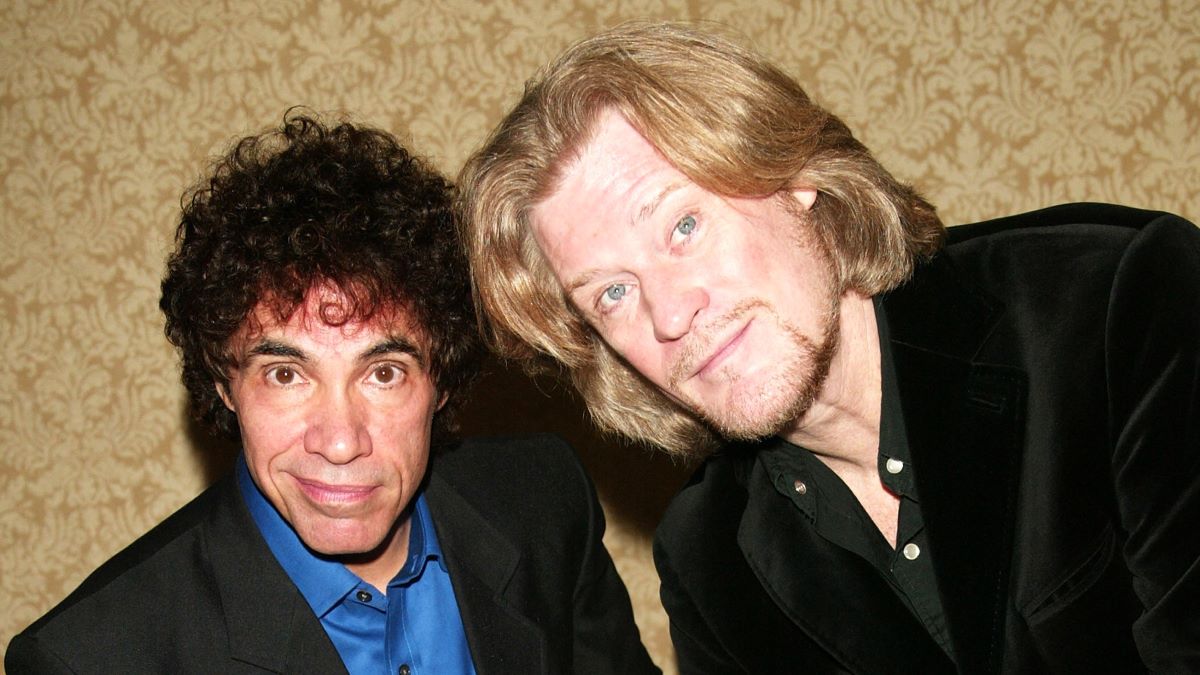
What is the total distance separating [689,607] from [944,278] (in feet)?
2.80

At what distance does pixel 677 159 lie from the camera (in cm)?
198

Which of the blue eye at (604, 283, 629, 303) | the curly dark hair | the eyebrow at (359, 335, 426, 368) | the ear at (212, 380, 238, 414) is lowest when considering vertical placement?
the blue eye at (604, 283, 629, 303)

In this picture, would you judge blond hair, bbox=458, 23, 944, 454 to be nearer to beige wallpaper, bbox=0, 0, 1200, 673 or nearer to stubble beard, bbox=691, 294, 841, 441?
stubble beard, bbox=691, 294, 841, 441

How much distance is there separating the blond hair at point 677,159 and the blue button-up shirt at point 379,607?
21.4 inches

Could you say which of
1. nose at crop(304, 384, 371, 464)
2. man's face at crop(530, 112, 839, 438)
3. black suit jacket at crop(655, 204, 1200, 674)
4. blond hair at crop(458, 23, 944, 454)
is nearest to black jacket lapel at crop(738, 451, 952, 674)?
black suit jacket at crop(655, 204, 1200, 674)

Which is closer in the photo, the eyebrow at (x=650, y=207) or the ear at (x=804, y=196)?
the eyebrow at (x=650, y=207)

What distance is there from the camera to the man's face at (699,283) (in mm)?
1934

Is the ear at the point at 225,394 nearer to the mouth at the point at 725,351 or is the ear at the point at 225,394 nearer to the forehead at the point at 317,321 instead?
the forehead at the point at 317,321

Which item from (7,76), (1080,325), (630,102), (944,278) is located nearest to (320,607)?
(630,102)

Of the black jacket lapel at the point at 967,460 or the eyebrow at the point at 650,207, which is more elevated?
the eyebrow at the point at 650,207

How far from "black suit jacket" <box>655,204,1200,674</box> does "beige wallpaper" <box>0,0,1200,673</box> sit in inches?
46.7

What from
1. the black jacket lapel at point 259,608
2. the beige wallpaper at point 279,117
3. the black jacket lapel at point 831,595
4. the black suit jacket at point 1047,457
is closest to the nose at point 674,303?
the black suit jacket at point 1047,457

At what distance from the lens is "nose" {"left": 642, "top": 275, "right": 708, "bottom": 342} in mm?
1910

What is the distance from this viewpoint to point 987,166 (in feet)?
10.7
